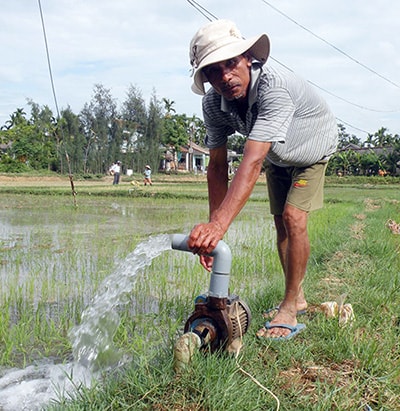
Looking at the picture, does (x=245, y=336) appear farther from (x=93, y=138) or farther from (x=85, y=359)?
(x=93, y=138)

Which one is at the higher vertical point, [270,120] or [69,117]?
[69,117]

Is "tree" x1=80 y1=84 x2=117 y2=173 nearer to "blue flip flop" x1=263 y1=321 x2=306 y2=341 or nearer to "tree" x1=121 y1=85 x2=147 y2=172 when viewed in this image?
"tree" x1=121 y1=85 x2=147 y2=172

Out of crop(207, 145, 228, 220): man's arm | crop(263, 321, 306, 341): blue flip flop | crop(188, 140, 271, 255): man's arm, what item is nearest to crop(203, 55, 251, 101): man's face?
crop(188, 140, 271, 255): man's arm

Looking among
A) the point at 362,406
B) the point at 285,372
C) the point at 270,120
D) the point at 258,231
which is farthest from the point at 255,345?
the point at 258,231

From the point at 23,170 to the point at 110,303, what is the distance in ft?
89.3

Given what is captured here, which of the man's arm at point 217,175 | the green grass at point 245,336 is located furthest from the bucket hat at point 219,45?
the green grass at point 245,336

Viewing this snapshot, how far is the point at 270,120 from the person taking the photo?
1.76 m

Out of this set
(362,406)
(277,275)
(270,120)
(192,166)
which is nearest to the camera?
(362,406)

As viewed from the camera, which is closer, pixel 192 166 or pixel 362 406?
pixel 362 406

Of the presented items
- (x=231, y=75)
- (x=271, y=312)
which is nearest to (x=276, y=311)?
(x=271, y=312)

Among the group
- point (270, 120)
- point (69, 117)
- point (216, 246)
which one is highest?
point (69, 117)

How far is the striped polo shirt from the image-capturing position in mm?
1791

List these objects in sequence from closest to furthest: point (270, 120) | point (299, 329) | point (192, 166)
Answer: point (270, 120) → point (299, 329) → point (192, 166)

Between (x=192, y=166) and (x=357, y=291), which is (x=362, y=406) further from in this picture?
(x=192, y=166)
